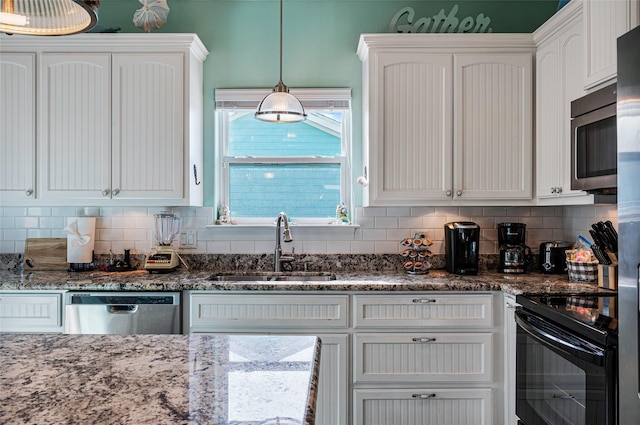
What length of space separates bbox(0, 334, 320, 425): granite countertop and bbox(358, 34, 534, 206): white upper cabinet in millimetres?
1692

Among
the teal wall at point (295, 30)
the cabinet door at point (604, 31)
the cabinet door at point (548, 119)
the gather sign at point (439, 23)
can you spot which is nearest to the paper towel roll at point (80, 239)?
the teal wall at point (295, 30)

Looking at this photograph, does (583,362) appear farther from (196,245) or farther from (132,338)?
(196,245)

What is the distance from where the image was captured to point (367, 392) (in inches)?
98.9

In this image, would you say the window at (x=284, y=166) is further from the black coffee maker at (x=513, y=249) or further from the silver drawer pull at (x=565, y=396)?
the silver drawer pull at (x=565, y=396)

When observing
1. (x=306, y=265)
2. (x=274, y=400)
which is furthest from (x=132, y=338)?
(x=306, y=265)

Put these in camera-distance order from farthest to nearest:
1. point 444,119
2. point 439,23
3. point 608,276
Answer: point 439,23
point 444,119
point 608,276

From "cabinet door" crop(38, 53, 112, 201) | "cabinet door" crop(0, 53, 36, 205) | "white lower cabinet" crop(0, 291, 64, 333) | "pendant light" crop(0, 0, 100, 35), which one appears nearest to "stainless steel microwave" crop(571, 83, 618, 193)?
"pendant light" crop(0, 0, 100, 35)

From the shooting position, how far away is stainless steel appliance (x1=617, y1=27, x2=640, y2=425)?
126 cm

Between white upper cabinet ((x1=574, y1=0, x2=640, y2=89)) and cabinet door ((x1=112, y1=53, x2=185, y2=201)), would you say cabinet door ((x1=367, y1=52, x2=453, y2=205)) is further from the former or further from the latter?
cabinet door ((x1=112, y1=53, x2=185, y2=201))

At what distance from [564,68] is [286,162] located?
1759mm

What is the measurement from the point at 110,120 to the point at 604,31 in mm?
2631

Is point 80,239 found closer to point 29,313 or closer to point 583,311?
point 29,313

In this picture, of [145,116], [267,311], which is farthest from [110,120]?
[267,311]

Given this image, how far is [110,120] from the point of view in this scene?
9.30 feet
